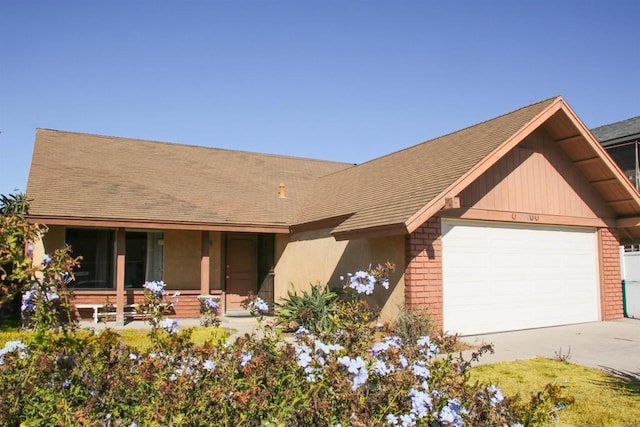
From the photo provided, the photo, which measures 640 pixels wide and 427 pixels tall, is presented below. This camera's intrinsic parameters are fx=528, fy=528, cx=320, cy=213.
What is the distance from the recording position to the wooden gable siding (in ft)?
40.7

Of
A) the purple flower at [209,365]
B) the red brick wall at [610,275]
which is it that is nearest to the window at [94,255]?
the purple flower at [209,365]

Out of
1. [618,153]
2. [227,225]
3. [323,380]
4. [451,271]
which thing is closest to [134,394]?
[323,380]

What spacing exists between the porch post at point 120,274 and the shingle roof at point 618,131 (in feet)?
62.7

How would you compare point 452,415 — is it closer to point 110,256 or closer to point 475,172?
point 475,172

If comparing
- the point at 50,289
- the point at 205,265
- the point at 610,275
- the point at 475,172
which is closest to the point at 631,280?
the point at 610,275

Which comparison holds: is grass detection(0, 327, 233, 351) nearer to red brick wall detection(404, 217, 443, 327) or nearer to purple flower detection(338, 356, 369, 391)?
red brick wall detection(404, 217, 443, 327)

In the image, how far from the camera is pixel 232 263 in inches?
672

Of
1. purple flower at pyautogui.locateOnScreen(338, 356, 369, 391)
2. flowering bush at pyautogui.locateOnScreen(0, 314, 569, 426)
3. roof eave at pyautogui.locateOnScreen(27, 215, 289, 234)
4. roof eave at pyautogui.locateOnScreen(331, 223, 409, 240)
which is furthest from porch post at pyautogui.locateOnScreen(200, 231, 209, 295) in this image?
purple flower at pyautogui.locateOnScreen(338, 356, 369, 391)

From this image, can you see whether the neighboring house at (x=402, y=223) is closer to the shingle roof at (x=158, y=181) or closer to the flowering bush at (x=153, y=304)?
the shingle roof at (x=158, y=181)

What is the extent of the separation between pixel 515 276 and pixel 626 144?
12.4 meters

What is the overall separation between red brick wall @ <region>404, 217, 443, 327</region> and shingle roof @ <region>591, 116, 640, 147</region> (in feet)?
46.5

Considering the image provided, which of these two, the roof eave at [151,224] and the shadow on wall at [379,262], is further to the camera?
the roof eave at [151,224]

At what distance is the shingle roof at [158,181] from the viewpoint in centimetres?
1415

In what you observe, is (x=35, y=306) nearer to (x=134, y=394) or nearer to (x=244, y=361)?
(x=134, y=394)
